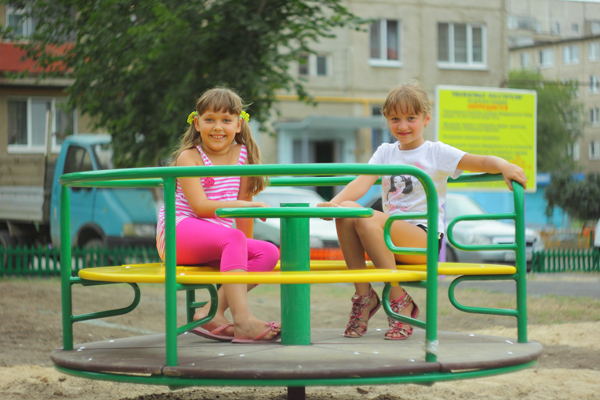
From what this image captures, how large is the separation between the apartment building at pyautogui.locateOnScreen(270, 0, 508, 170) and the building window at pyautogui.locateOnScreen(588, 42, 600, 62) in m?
35.4

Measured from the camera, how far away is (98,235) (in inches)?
471

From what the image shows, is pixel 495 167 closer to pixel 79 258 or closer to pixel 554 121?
pixel 79 258

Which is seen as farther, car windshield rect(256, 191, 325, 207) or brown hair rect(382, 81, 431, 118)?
car windshield rect(256, 191, 325, 207)

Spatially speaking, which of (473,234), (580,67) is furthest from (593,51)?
(473,234)

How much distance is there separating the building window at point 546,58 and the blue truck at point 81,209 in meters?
56.0

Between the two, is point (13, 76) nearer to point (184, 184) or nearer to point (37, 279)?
point (37, 279)

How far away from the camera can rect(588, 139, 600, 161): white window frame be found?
55.1 meters

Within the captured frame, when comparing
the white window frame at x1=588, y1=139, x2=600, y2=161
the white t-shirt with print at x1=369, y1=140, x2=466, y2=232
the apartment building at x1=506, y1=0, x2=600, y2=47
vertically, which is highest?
the apartment building at x1=506, y1=0, x2=600, y2=47

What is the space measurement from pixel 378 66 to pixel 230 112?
912 inches

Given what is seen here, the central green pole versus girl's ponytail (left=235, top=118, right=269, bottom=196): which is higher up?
girl's ponytail (left=235, top=118, right=269, bottom=196)

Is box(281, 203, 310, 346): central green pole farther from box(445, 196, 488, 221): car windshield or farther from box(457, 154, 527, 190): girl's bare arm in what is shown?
box(445, 196, 488, 221): car windshield

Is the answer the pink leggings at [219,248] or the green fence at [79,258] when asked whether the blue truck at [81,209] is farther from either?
the pink leggings at [219,248]

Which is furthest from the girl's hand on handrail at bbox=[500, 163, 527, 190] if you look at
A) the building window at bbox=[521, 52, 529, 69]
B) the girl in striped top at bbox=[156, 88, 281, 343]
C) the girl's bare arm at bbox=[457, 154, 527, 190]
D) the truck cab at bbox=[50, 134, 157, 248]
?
the building window at bbox=[521, 52, 529, 69]

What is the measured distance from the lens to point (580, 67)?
60188mm
